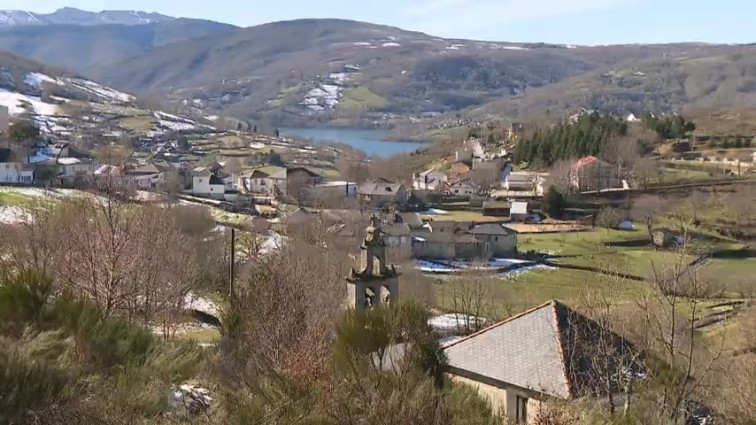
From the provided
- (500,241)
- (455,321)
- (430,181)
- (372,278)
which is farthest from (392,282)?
(430,181)

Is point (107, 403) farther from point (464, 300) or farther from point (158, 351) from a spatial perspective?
point (464, 300)

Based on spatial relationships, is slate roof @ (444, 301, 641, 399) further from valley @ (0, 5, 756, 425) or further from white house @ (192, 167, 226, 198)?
white house @ (192, 167, 226, 198)

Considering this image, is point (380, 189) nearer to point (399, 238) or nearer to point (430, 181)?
point (430, 181)

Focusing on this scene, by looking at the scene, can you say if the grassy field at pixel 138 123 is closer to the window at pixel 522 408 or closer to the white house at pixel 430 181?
the white house at pixel 430 181

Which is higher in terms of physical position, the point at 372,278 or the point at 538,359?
the point at 372,278

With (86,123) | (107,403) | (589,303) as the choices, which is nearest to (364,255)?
(589,303)

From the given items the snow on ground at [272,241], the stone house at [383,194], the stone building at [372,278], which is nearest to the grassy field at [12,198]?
the snow on ground at [272,241]
